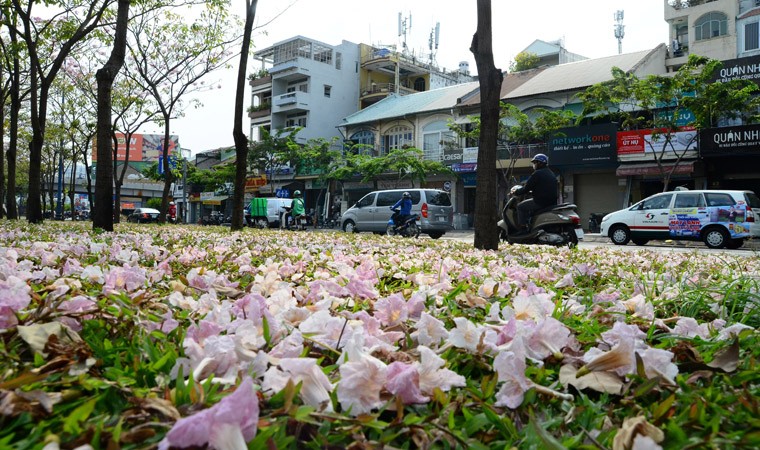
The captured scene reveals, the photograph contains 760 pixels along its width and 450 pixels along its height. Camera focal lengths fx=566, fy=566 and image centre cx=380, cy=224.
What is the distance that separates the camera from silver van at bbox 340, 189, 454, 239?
1656 cm

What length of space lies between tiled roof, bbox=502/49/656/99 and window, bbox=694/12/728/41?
14.3 ft

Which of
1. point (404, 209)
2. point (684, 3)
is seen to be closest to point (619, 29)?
point (684, 3)

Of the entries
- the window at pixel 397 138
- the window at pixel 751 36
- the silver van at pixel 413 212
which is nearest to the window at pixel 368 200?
the silver van at pixel 413 212

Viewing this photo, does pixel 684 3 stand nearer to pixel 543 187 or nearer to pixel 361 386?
pixel 543 187

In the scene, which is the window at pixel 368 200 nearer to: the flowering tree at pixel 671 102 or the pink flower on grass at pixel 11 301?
the flowering tree at pixel 671 102

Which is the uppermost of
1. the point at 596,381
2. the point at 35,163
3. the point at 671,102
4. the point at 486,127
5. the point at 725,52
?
the point at 725,52

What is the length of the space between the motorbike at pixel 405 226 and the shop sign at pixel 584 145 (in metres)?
11.4

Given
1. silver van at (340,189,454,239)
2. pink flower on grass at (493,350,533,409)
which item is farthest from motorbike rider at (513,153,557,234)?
pink flower on grass at (493,350,533,409)

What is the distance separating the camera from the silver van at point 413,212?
16562mm

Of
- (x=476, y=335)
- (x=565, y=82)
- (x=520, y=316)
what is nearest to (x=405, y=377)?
(x=476, y=335)

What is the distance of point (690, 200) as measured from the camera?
535 inches

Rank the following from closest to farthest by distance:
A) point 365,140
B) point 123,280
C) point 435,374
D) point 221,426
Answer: point 221,426
point 435,374
point 123,280
point 365,140

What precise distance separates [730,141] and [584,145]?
5.37 m

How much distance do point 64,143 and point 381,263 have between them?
38661 mm
